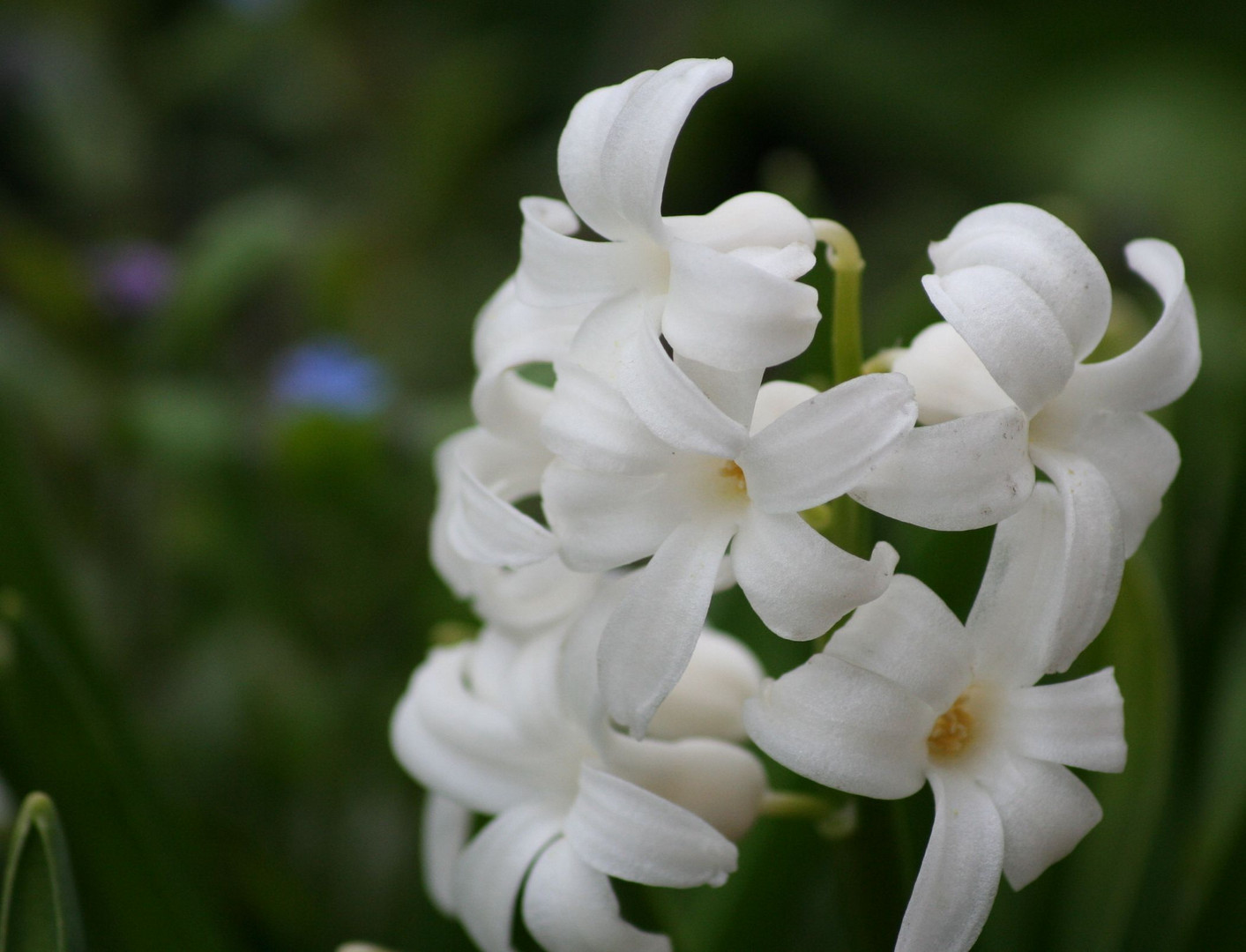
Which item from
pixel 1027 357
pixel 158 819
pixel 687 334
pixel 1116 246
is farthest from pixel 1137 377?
pixel 1116 246

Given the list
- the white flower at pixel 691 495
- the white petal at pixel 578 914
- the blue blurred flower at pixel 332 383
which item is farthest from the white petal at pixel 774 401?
the blue blurred flower at pixel 332 383

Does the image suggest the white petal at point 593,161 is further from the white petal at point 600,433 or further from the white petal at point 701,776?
the white petal at point 701,776

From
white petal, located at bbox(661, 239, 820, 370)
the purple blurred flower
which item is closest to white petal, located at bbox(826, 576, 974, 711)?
white petal, located at bbox(661, 239, 820, 370)

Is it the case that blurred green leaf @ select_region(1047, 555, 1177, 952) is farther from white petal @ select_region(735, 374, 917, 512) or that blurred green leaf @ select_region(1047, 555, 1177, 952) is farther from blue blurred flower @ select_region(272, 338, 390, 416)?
blue blurred flower @ select_region(272, 338, 390, 416)

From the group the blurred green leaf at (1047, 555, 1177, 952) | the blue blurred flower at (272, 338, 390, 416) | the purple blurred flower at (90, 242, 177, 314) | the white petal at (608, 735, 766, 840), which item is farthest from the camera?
the purple blurred flower at (90, 242, 177, 314)

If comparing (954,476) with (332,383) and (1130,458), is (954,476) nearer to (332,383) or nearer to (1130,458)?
(1130,458)

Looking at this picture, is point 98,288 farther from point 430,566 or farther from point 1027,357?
point 1027,357

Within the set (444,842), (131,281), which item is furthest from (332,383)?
(444,842)
